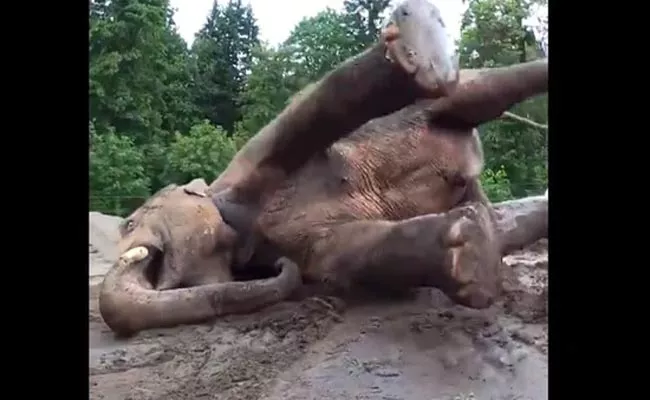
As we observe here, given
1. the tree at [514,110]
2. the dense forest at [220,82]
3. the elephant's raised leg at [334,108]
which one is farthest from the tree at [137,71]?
the tree at [514,110]

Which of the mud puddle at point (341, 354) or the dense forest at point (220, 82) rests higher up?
the dense forest at point (220, 82)

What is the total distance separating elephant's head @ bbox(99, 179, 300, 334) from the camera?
3.91 feet

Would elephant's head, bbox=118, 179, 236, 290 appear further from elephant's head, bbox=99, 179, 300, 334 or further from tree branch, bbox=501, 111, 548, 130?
tree branch, bbox=501, 111, 548, 130

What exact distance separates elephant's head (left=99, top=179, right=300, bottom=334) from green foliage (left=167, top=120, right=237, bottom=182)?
0.02 meters

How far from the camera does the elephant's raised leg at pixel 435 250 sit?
1189 mm

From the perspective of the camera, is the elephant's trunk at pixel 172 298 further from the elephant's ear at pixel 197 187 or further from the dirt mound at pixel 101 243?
the elephant's ear at pixel 197 187

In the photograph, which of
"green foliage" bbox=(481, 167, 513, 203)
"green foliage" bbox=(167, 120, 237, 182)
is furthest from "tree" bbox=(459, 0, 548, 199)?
"green foliage" bbox=(167, 120, 237, 182)

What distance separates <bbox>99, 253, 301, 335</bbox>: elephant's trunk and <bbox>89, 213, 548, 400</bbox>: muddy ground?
1 centimetres

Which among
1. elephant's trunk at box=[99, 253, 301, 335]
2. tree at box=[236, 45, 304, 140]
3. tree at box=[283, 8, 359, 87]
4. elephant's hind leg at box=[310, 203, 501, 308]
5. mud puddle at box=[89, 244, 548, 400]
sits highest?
tree at box=[283, 8, 359, 87]

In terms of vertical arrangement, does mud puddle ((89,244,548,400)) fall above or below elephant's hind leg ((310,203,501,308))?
below

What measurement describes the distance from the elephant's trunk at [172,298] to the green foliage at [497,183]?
0.29 m
